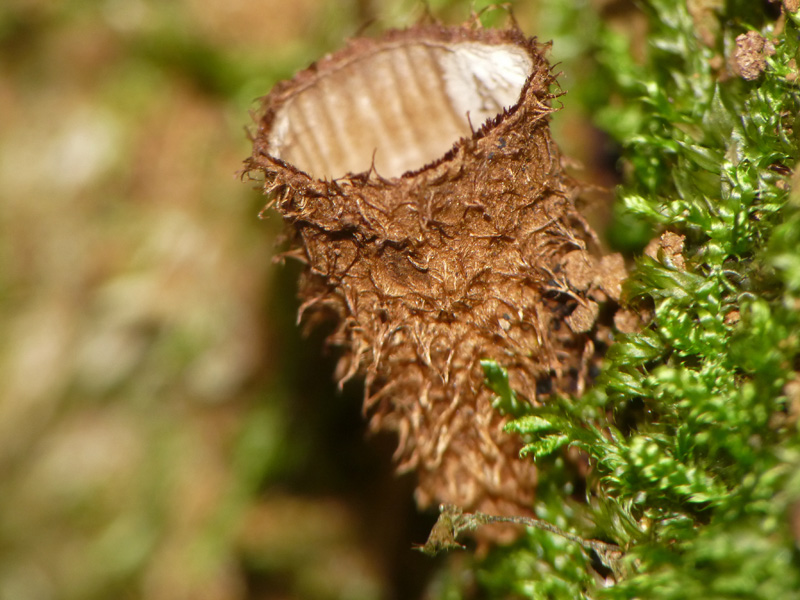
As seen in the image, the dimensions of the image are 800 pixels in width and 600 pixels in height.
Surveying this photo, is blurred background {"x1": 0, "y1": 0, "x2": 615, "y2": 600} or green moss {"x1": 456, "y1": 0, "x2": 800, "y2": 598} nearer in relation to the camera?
green moss {"x1": 456, "y1": 0, "x2": 800, "y2": 598}

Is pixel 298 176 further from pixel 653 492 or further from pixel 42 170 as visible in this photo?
pixel 42 170

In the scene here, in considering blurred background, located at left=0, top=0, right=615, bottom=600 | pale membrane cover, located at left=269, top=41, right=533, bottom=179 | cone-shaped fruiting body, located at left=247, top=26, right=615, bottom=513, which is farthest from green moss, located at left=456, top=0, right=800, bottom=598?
blurred background, located at left=0, top=0, right=615, bottom=600

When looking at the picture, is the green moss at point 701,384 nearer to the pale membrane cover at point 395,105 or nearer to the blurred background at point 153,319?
the pale membrane cover at point 395,105

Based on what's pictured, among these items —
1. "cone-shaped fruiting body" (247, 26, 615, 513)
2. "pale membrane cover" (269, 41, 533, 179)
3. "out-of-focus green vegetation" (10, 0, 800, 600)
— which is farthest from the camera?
"out-of-focus green vegetation" (10, 0, 800, 600)

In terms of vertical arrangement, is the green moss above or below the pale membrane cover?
below

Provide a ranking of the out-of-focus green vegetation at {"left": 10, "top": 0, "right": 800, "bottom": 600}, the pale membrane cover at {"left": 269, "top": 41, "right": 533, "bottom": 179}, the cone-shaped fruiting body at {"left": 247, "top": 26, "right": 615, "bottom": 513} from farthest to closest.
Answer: the out-of-focus green vegetation at {"left": 10, "top": 0, "right": 800, "bottom": 600} → the pale membrane cover at {"left": 269, "top": 41, "right": 533, "bottom": 179} → the cone-shaped fruiting body at {"left": 247, "top": 26, "right": 615, "bottom": 513}

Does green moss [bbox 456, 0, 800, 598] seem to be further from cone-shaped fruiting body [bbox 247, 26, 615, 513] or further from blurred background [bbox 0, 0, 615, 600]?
blurred background [bbox 0, 0, 615, 600]

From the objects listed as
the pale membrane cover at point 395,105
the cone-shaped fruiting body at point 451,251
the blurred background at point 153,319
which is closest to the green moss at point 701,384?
the cone-shaped fruiting body at point 451,251
